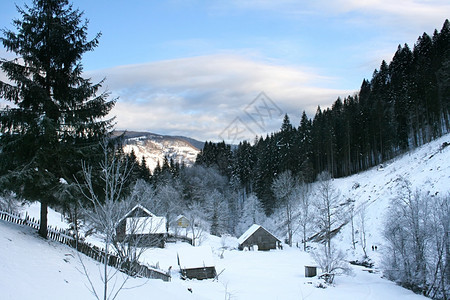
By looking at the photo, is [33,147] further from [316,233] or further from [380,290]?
[316,233]

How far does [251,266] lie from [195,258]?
987 cm

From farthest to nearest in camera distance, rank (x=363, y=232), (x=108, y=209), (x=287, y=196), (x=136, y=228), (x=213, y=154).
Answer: (x=213, y=154)
(x=287, y=196)
(x=363, y=232)
(x=136, y=228)
(x=108, y=209)

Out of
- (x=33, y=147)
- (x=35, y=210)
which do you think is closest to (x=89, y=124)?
(x=33, y=147)

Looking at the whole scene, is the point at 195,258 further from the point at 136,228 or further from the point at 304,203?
the point at 304,203

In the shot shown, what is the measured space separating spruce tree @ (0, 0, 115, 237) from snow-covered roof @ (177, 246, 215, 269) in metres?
15.0

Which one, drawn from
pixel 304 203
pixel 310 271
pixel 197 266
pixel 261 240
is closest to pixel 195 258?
pixel 197 266

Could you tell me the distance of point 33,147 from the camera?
14914 mm

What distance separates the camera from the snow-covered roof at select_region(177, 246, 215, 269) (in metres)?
27.8

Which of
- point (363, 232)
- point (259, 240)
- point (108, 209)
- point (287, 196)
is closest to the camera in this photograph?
point (108, 209)

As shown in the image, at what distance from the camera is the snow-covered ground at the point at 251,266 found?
1062 centimetres

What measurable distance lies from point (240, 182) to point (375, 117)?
125ft

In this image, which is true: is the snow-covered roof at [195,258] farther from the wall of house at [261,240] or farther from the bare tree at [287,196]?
the bare tree at [287,196]

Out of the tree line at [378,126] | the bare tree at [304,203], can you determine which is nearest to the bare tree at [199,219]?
the tree line at [378,126]

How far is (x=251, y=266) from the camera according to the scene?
119ft
